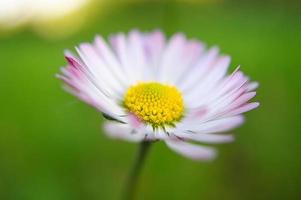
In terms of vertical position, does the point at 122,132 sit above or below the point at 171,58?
below

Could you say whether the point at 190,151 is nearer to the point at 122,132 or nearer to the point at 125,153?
the point at 122,132

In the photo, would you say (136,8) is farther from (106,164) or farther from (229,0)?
(106,164)

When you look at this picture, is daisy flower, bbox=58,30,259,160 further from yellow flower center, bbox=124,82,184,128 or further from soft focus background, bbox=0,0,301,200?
soft focus background, bbox=0,0,301,200

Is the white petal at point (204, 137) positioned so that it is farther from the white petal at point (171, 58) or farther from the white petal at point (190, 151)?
the white petal at point (171, 58)

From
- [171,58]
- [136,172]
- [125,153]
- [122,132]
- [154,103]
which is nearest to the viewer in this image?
[122,132]

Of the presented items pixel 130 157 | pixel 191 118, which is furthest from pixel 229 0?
pixel 191 118

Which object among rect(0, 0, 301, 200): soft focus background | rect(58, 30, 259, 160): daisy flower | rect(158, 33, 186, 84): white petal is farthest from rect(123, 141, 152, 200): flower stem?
rect(158, 33, 186, 84): white petal

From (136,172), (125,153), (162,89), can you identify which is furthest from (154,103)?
(125,153)
